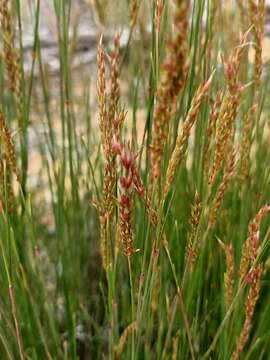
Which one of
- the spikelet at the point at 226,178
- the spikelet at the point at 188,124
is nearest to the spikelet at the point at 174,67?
the spikelet at the point at 188,124

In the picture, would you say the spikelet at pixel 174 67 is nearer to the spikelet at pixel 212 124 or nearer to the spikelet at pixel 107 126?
the spikelet at pixel 107 126

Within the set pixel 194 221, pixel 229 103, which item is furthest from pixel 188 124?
pixel 194 221

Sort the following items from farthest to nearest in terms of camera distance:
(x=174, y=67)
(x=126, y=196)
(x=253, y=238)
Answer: (x=253, y=238), (x=126, y=196), (x=174, y=67)

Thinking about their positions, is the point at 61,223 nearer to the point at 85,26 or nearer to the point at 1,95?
the point at 1,95

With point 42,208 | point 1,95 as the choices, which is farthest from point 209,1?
point 42,208

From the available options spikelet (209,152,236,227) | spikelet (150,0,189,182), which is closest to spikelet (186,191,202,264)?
spikelet (209,152,236,227)

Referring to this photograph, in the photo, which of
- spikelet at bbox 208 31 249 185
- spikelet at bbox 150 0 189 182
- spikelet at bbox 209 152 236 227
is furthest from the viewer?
spikelet at bbox 209 152 236 227

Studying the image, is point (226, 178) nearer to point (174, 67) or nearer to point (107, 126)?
point (107, 126)

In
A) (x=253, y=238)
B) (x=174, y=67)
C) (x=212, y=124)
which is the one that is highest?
(x=174, y=67)

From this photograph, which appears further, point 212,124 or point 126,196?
point 212,124

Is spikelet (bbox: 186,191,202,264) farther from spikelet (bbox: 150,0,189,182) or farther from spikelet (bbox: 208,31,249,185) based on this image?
spikelet (bbox: 150,0,189,182)

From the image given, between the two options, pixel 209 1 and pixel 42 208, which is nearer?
pixel 209 1
